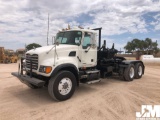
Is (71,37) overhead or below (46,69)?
overhead

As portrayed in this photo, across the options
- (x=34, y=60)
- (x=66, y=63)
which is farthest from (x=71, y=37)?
(x=34, y=60)

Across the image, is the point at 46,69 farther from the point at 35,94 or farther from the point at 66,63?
the point at 35,94

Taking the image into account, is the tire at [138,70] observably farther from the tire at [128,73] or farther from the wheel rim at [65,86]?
the wheel rim at [65,86]

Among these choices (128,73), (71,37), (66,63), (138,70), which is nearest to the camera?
(66,63)

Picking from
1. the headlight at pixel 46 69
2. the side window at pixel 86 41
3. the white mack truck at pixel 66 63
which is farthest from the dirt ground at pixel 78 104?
the side window at pixel 86 41

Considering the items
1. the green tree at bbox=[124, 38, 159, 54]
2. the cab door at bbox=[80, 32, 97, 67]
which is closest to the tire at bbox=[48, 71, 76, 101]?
the cab door at bbox=[80, 32, 97, 67]

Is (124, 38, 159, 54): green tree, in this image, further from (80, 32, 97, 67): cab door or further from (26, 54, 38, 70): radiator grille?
(26, 54, 38, 70): radiator grille

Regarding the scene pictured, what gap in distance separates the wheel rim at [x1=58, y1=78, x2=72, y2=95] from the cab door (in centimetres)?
123

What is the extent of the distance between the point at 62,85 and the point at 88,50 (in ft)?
6.95

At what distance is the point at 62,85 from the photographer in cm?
578

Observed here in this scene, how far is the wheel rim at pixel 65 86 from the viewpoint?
18.8 feet

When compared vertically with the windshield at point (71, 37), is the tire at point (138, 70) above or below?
below

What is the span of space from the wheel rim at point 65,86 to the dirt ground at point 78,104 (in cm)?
37

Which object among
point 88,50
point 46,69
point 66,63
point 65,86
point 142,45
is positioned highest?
point 142,45
